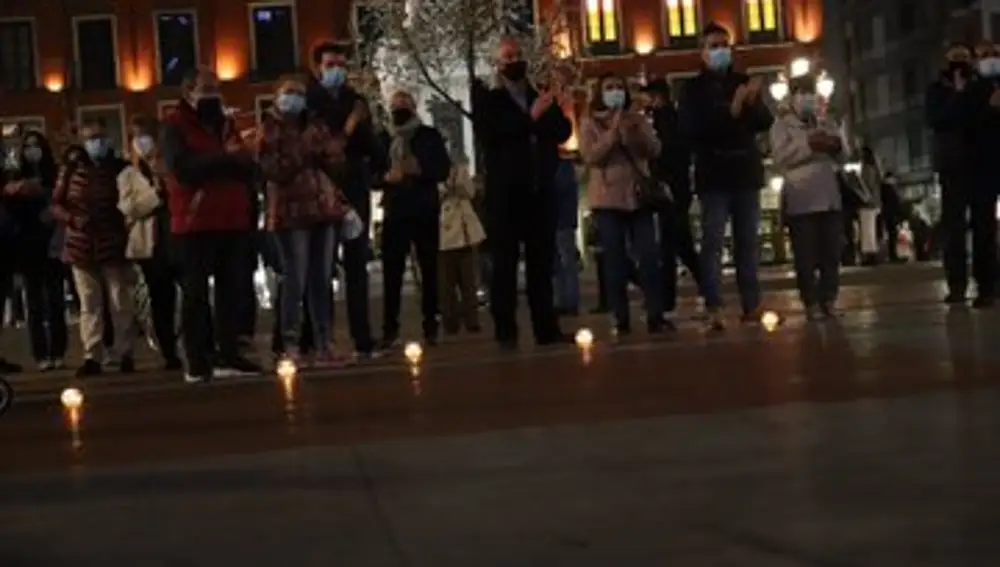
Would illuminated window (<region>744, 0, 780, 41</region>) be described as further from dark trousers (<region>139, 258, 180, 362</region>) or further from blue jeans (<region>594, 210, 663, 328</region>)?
dark trousers (<region>139, 258, 180, 362</region>)

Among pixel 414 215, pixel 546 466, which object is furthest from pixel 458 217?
pixel 546 466

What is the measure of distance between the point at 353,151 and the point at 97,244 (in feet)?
6.43

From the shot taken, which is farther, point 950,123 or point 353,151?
point 950,123

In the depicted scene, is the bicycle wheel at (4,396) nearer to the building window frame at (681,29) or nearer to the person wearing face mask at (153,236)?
the person wearing face mask at (153,236)

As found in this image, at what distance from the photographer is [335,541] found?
202 inches

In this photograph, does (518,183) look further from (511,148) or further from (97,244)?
(97,244)

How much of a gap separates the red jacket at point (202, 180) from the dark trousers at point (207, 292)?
9 cm

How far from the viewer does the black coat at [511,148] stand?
12.0 meters

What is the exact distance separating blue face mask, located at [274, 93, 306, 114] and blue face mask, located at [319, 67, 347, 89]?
0.78m

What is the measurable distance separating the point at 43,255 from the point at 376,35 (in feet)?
125

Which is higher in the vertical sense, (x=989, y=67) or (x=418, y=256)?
(x=989, y=67)

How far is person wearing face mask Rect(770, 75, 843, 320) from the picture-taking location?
1310 centimetres

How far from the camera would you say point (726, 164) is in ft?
41.9

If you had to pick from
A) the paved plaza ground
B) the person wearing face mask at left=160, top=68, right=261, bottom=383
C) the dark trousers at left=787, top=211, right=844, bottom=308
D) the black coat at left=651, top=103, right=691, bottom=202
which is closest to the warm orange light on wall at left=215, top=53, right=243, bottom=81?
the black coat at left=651, top=103, right=691, bottom=202
